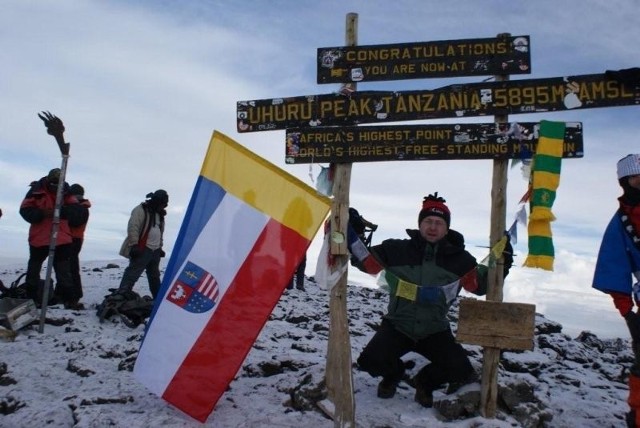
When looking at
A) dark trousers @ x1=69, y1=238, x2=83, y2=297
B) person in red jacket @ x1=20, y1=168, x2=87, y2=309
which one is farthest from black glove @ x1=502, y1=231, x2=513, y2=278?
dark trousers @ x1=69, y1=238, x2=83, y2=297

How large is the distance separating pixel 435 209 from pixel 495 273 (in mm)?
838

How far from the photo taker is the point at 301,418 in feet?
14.3

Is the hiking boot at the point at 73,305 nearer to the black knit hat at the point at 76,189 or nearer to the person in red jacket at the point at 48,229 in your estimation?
the person in red jacket at the point at 48,229

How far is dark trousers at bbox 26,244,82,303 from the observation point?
24.7 feet

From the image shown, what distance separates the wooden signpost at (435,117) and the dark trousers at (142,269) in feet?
11.9

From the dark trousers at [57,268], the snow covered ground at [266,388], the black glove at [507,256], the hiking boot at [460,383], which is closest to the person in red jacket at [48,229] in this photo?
the dark trousers at [57,268]

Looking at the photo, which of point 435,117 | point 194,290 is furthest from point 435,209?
point 194,290

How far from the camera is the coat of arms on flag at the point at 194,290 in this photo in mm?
4109

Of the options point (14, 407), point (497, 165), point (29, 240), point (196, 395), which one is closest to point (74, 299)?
point (29, 240)

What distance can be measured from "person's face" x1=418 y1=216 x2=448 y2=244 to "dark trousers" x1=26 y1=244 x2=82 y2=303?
18.7 feet

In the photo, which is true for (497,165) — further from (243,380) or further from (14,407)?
(14,407)

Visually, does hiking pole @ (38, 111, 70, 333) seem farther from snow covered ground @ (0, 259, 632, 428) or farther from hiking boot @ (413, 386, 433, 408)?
hiking boot @ (413, 386, 433, 408)

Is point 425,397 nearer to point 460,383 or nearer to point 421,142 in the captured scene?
point 460,383

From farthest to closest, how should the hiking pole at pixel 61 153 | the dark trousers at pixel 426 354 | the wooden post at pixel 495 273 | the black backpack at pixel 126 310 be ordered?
1. the black backpack at pixel 126 310
2. the hiking pole at pixel 61 153
3. the dark trousers at pixel 426 354
4. the wooden post at pixel 495 273
